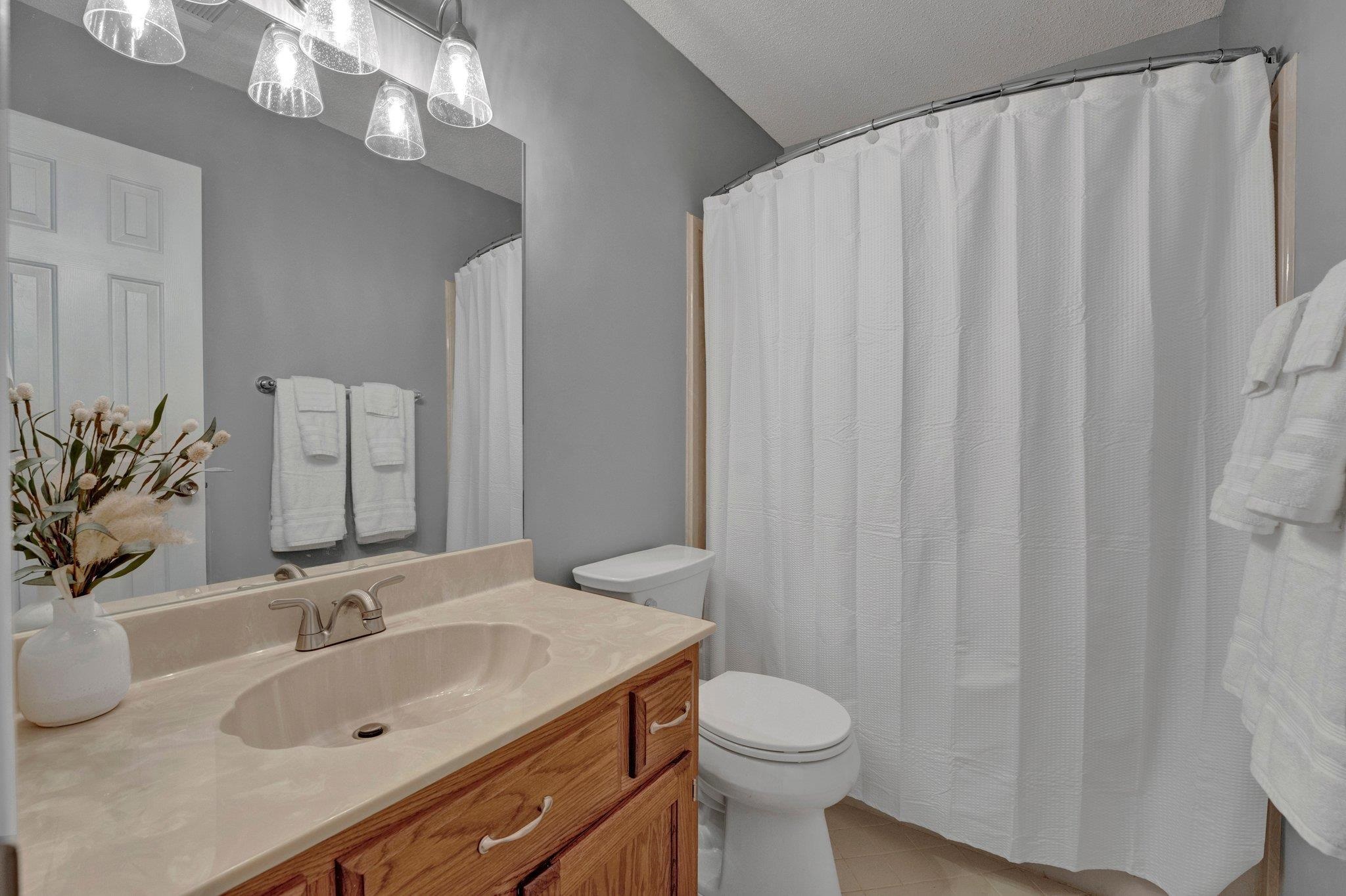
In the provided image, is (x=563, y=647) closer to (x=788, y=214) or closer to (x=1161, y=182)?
(x=788, y=214)

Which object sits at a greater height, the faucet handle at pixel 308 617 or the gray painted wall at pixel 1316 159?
the gray painted wall at pixel 1316 159

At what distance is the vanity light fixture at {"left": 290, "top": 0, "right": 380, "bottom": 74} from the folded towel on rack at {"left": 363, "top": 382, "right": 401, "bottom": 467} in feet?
1.93

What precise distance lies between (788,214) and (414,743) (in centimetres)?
170

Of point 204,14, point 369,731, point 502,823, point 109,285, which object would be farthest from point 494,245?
point 502,823

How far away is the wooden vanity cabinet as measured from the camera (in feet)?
2.01

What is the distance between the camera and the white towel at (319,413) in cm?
106

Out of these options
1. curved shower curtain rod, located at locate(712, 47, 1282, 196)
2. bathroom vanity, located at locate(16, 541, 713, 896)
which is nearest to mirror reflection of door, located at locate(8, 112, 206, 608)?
bathroom vanity, located at locate(16, 541, 713, 896)

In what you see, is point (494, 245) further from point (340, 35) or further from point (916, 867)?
point (916, 867)

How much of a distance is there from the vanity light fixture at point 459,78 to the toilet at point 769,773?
111cm

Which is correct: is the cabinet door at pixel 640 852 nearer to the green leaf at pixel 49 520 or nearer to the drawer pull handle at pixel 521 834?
the drawer pull handle at pixel 521 834

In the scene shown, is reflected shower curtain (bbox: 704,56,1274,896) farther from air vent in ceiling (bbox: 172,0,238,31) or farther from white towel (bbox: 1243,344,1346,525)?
air vent in ceiling (bbox: 172,0,238,31)

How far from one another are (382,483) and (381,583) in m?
0.22

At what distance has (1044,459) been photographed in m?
1.45

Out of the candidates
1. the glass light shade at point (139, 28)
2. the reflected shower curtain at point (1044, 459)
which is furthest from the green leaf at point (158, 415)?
the reflected shower curtain at point (1044, 459)
